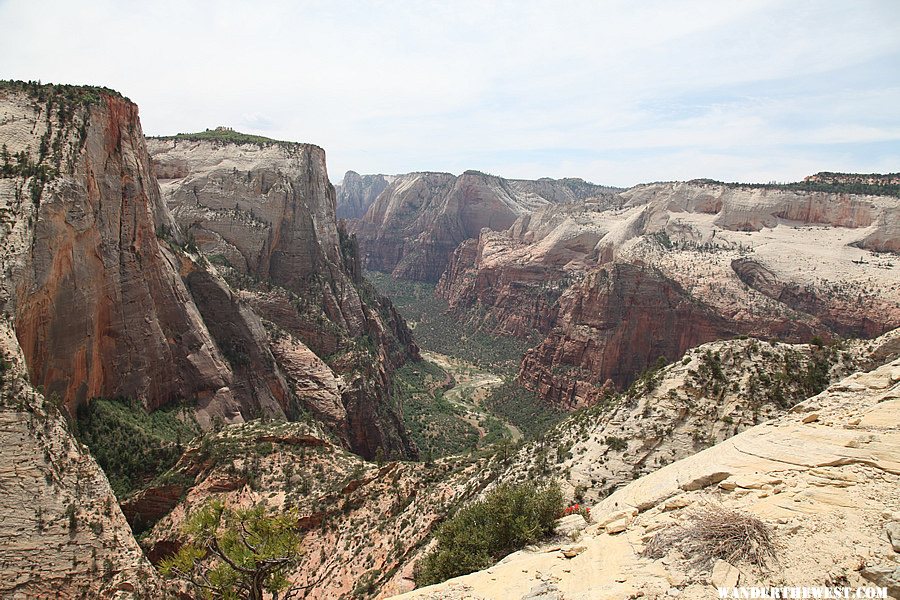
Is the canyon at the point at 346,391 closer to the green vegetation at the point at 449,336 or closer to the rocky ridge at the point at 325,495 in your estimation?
the rocky ridge at the point at 325,495

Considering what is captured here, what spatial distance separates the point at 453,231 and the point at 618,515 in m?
153

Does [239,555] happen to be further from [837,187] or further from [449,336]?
[837,187]

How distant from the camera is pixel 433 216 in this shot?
170 m

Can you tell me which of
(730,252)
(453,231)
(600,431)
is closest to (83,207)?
(600,431)

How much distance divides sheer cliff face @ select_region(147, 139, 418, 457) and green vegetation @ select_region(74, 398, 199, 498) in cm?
1102

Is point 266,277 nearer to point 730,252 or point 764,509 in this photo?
point 764,509

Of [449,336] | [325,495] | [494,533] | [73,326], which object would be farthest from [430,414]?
[494,533]

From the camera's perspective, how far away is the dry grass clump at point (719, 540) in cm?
941

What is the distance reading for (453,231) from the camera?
538ft

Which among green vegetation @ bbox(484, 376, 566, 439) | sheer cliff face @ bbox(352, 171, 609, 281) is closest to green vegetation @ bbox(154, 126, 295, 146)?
green vegetation @ bbox(484, 376, 566, 439)

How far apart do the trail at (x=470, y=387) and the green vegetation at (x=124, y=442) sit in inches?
1420

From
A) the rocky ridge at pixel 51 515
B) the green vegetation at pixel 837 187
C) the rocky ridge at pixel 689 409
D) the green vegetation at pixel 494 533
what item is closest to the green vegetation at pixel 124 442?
the rocky ridge at pixel 51 515

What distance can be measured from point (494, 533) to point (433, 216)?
158m

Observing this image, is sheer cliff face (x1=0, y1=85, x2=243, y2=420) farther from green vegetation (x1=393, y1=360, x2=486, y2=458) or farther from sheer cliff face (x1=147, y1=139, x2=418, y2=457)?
green vegetation (x1=393, y1=360, x2=486, y2=458)
